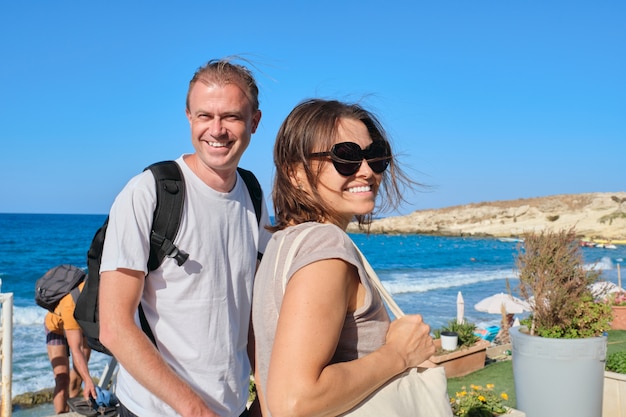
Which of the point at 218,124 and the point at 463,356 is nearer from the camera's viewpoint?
the point at 218,124

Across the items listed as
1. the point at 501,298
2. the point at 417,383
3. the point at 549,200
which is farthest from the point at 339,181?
the point at 549,200

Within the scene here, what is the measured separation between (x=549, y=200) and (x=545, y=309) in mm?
89838

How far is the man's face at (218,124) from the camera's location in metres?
2.25

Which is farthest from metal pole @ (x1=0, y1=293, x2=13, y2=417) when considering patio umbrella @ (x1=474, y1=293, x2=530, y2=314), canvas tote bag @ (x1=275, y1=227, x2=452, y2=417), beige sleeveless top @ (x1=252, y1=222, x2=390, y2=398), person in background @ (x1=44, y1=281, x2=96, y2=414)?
patio umbrella @ (x1=474, y1=293, x2=530, y2=314)

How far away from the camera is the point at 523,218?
85500 millimetres

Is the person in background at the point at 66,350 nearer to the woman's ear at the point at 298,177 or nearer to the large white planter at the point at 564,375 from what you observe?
the woman's ear at the point at 298,177

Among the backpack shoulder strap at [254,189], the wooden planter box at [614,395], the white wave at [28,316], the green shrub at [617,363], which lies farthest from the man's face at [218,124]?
the white wave at [28,316]

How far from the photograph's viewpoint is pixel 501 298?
15312mm

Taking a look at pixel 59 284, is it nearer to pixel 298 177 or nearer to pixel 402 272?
pixel 298 177

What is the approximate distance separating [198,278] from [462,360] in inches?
300

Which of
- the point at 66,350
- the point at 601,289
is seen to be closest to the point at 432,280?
the point at 601,289

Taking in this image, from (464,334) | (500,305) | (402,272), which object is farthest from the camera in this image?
(402,272)

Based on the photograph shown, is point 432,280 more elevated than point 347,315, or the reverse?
point 347,315

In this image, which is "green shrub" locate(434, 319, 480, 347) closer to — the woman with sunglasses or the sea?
the sea
